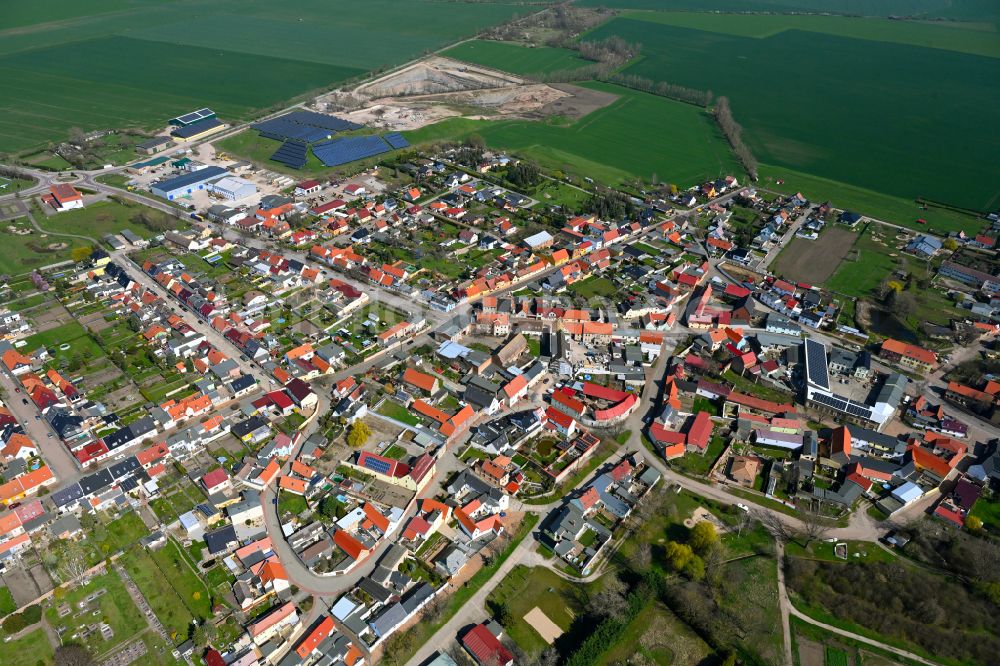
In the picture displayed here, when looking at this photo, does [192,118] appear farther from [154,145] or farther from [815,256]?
[815,256]

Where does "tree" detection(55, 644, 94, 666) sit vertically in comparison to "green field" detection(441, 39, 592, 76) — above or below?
below

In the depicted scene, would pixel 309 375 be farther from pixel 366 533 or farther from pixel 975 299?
pixel 975 299

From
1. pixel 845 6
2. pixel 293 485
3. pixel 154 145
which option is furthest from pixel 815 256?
pixel 845 6

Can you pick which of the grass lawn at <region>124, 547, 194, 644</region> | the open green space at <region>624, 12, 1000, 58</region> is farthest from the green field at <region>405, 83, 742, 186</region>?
the grass lawn at <region>124, 547, 194, 644</region>

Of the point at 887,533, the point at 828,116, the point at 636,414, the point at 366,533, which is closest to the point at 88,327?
the point at 366,533

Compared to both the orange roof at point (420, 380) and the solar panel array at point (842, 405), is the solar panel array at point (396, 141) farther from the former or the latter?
the solar panel array at point (842, 405)

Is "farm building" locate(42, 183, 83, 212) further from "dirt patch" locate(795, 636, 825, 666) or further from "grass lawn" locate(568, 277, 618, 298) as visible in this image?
"dirt patch" locate(795, 636, 825, 666)

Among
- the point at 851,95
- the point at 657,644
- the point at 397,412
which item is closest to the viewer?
the point at 657,644
